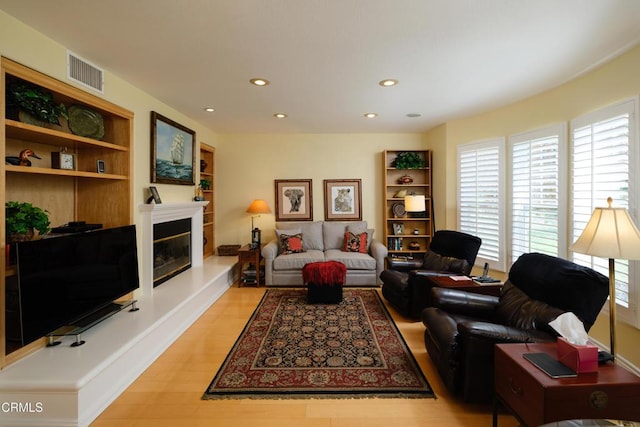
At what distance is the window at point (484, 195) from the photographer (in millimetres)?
3934

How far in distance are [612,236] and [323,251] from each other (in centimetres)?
387

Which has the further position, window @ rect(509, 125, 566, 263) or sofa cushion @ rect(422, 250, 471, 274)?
sofa cushion @ rect(422, 250, 471, 274)

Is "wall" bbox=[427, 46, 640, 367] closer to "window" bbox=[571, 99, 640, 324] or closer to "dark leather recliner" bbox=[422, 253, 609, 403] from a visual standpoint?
"window" bbox=[571, 99, 640, 324]

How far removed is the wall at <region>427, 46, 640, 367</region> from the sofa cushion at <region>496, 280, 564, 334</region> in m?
0.91

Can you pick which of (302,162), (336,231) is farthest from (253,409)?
(302,162)

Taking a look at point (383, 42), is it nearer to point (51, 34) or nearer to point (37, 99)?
point (51, 34)

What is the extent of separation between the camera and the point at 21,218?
1.98 metres

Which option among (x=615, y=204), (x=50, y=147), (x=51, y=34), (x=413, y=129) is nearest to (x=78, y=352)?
(x=50, y=147)

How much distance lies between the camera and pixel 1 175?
73.2 inches

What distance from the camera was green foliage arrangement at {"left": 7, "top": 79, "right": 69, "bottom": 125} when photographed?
2008mm

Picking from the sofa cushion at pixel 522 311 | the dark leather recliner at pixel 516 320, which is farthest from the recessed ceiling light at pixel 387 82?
the sofa cushion at pixel 522 311

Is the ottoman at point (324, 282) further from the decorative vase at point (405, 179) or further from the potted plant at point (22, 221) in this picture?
the potted plant at point (22, 221)

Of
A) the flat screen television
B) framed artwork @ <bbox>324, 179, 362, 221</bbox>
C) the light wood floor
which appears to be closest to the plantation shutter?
the light wood floor

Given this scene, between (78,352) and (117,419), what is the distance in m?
0.55
